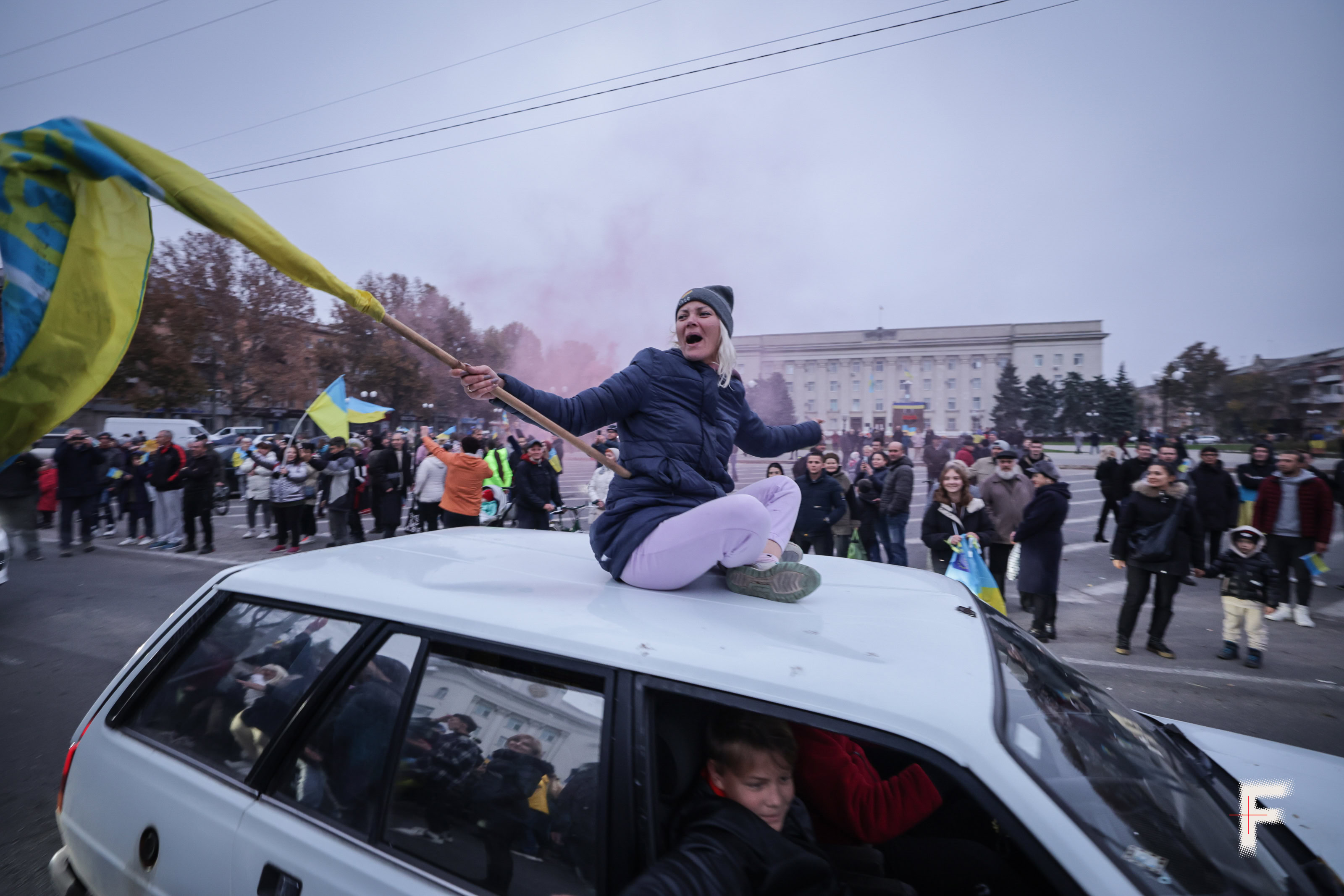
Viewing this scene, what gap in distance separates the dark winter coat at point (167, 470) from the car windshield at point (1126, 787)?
13.0 metres

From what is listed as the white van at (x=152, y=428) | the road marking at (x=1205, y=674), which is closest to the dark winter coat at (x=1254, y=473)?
the road marking at (x=1205, y=674)

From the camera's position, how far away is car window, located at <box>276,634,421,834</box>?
1547 millimetres

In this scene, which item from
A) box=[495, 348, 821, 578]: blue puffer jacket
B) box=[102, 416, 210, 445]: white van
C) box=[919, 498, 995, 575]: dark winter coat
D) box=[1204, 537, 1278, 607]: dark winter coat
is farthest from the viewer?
box=[102, 416, 210, 445]: white van

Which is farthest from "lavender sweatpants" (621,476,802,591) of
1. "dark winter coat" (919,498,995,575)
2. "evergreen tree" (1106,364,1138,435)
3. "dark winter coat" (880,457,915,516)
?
"evergreen tree" (1106,364,1138,435)

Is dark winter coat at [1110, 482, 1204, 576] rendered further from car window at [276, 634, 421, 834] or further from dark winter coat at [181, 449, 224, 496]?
Result: dark winter coat at [181, 449, 224, 496]

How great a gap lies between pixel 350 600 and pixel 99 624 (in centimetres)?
678

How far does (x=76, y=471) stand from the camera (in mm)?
10242

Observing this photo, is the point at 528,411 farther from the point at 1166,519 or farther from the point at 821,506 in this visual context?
the point at 1166,519

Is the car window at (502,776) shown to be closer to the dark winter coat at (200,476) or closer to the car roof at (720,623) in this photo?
the car roof at (720,623)

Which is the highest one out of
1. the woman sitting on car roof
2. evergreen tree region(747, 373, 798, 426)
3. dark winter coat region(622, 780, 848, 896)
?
evergreen tree region(747, 373, 798, 426)

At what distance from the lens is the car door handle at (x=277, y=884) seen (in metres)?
1.46

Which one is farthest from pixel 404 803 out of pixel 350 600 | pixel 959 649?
pixel 959 649

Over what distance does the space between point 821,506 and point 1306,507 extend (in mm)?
5174

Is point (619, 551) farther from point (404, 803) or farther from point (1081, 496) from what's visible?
point (1081, 496)
